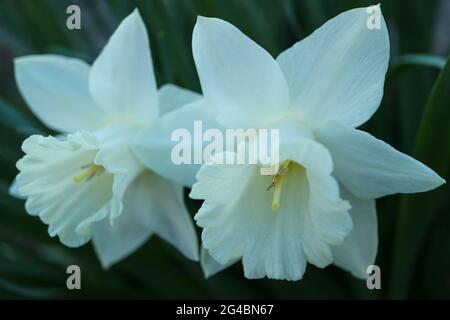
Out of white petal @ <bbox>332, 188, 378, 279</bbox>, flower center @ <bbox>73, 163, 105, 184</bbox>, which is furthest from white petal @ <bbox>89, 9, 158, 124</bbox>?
white petal @ <bbox>332, 188, 378, 279</bbox>

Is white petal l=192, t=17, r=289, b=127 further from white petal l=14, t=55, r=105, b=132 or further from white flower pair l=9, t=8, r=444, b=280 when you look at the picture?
white petal l=14, t=55, r=105, b=132

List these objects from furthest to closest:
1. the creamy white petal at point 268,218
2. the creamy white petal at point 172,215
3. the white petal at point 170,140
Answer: the creamy white petal at point 172,215
the white petal at point 170,140
the creamy white petal at point 268,218

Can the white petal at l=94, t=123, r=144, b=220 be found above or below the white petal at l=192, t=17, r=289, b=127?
below

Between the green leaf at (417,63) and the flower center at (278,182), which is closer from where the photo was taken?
the flower center at (278,182)

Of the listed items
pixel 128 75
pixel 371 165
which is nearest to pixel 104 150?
pixel 128 75

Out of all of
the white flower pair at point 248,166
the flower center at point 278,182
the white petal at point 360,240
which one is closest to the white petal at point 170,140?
the white flower pair at point 248,166

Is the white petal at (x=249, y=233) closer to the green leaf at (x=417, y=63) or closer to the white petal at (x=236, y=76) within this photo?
the white petal at (x=236, y=76)
